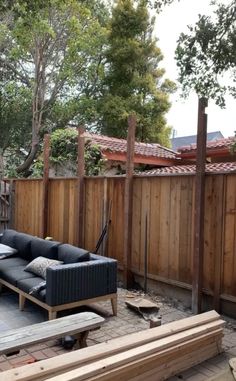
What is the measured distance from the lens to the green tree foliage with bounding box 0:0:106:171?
39.8 feet

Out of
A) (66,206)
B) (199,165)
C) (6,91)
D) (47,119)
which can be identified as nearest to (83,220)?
(66,206)

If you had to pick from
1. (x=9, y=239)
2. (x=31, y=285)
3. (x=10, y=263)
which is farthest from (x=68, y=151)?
(x=31, y=285)

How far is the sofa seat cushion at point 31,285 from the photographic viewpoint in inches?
164

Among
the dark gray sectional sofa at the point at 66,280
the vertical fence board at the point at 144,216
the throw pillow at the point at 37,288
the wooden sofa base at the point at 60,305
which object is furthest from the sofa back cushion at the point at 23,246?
the vertical fence board at the point at 144,216

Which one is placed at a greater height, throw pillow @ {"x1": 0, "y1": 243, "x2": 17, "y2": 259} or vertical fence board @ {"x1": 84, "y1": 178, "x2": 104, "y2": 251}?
vertical fence board @ {"x1": 84, "y1": 178, "x2": 104, "y2": 251}

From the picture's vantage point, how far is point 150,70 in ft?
50.3

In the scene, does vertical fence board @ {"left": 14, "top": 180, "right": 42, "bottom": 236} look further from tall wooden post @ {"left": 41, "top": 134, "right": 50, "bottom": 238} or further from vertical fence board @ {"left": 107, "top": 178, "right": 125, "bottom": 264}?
vertical fence board @ {"left": 107, "top": 178, "right": 125, "bottom": 264}

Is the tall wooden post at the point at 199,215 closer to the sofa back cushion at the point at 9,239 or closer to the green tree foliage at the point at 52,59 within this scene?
the sofa back cushion at the point at 9,239

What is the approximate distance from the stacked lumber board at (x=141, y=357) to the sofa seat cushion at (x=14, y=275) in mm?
2022

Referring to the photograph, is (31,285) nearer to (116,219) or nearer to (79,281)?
(79,281)

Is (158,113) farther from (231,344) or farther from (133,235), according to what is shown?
(231,344)

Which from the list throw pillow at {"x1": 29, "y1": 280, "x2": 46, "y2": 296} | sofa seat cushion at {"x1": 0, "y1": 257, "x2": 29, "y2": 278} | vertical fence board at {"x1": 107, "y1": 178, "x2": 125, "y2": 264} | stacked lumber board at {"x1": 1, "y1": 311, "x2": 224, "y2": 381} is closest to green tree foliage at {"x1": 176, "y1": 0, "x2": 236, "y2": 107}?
vertical fence board at {"x1": 107, "y1": 178, "x2": 125, "y2": 264}

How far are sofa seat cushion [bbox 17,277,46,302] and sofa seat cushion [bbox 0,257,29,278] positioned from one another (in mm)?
674

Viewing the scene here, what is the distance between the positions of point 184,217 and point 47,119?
1014 cm
